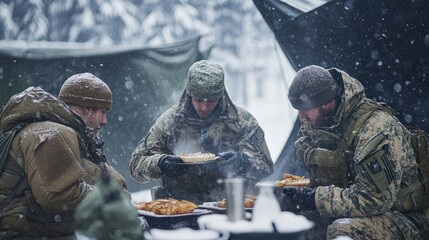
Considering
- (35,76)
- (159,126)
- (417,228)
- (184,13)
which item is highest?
(184,13)

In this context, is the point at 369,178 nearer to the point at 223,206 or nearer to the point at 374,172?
the point at 374,172

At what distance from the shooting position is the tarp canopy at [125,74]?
8.12m

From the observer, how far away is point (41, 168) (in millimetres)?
3670

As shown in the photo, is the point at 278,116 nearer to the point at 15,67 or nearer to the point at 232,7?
the point at 232,7

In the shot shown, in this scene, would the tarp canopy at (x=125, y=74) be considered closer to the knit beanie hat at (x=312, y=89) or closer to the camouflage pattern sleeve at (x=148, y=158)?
the camouflage pattern sleeve at (x=148, y=158)

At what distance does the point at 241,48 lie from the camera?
112ft

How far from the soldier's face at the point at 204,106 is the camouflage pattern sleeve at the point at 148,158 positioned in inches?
17.2

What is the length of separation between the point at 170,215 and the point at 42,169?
1001mm

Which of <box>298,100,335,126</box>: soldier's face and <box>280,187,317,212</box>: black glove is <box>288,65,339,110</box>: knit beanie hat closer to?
<box>298,100,335,126</box>: soldier's face

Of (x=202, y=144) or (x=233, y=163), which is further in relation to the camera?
(x=202, y=144)

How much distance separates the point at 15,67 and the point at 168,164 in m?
3.35

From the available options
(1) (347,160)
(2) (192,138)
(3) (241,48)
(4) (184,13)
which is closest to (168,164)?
(2) (192,138)

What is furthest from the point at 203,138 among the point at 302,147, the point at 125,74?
the point at 125,74

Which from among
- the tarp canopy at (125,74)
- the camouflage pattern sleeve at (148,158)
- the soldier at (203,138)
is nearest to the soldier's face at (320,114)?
the soldier at (203,138)
